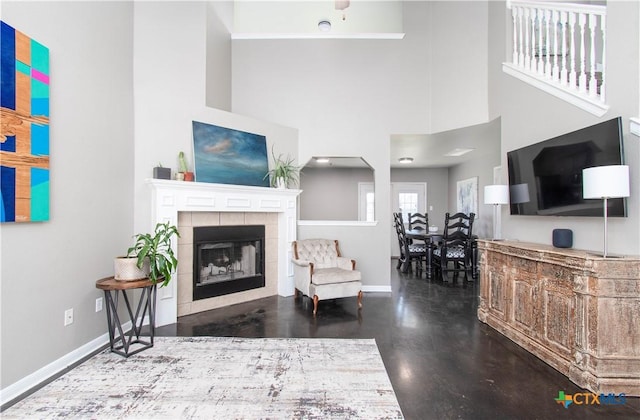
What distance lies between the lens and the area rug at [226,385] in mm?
1775

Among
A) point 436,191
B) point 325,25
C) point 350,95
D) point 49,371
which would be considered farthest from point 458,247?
point 49,371

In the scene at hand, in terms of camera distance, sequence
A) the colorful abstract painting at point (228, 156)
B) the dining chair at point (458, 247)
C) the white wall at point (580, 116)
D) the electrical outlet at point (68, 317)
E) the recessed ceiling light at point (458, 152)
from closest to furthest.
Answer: the white wall at point (580, 116) < the electrical outlet at point (68, 317) < the colorful abstract painting at point (228, 156) < the dining chair at point (458, 247) < the recessed ceiling light at point (458, 152)

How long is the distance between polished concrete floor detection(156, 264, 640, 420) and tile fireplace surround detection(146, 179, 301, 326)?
17 cm

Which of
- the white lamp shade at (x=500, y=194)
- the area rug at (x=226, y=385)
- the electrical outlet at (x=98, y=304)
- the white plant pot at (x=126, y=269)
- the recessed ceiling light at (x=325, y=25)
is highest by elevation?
the recessed ceiling light at (x=325, y=25)

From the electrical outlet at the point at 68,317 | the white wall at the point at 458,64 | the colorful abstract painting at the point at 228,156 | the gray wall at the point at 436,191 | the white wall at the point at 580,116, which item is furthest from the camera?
the gray wall at the point at 436,191

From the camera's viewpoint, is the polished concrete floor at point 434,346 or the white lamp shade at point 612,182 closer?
the polished concrete floor at point 434,346

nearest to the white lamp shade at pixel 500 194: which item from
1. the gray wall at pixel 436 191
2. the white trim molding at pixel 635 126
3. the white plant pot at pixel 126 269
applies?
the white trim molding at pixel 635 126

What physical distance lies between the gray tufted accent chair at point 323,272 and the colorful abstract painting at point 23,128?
257 cm

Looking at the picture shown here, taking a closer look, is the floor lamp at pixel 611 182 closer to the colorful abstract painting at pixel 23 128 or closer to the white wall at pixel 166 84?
the white wall at pixel 166 84

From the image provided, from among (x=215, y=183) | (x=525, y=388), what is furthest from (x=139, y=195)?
(x=525, y=388)

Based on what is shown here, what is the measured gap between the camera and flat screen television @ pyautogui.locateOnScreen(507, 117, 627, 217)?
2195 mm

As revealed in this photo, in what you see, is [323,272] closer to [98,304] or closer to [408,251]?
[98,304]

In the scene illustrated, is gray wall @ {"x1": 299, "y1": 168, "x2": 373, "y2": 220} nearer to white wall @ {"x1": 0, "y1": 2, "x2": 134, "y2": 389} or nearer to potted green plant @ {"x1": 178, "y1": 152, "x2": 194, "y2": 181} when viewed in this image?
potted green plant @ {"x1": 178, "y1": 152, "x2": 194, "y2": 181}

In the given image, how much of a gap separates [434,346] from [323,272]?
5.09 ft
